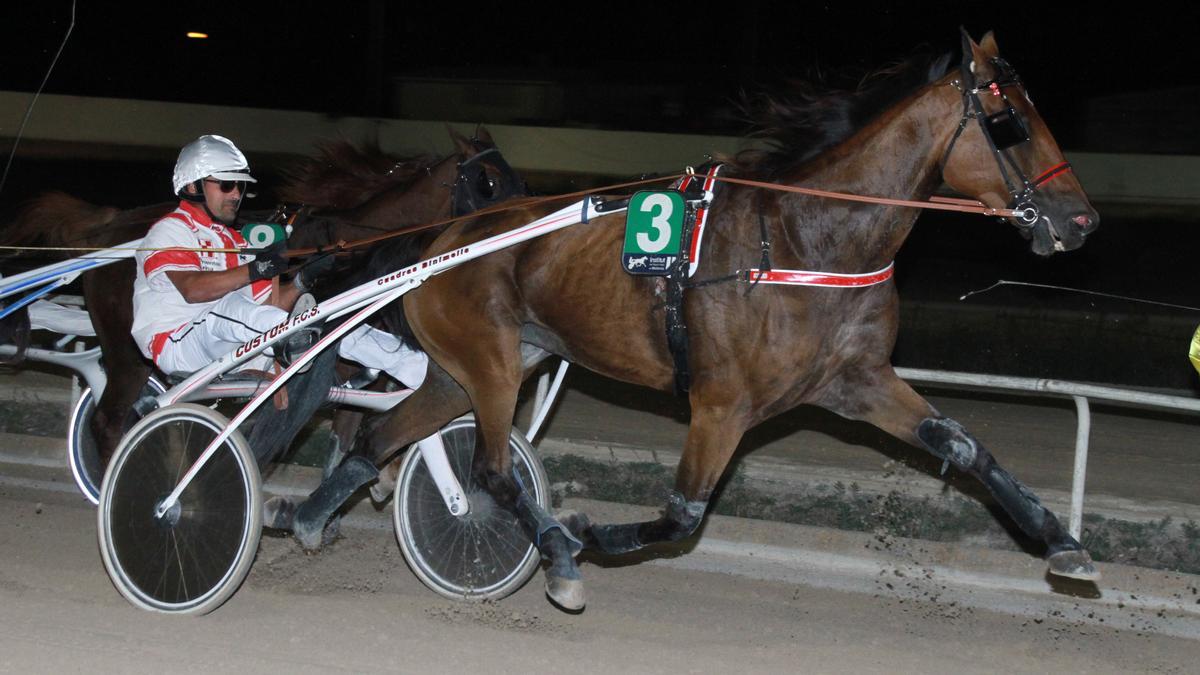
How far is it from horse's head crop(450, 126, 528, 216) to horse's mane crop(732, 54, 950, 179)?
1.53 metres

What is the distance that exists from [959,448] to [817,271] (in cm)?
68

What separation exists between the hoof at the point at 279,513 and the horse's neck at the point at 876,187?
2109mm

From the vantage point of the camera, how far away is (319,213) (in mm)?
5477

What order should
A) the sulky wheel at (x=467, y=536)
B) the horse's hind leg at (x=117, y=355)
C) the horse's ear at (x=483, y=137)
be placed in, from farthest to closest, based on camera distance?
the horse's ear at (x=483, y=137)
the horse's hind leg at (x=117, y=355)
the sulky wheel at (x=467, y=536)

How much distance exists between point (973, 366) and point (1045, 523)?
5966mm

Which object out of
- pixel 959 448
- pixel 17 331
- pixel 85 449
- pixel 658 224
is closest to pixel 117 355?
pixel 85 449

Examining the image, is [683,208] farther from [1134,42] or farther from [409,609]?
[1134,42]

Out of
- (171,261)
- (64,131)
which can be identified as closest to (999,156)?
(171,261)

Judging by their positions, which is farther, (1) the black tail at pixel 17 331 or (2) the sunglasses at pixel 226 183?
(1) the black tail at pixel 17 331

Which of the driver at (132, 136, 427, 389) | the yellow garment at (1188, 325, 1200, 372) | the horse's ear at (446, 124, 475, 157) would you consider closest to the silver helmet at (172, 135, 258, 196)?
the driver at (132, 136, 427, 389)

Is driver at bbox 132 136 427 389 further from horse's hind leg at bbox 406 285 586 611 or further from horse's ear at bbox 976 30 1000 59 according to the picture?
horse's ear at bbox 976 30 1000 59

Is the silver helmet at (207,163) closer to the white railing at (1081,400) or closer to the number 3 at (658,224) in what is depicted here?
the number 3 at (658,224)

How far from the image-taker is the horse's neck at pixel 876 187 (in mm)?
3441

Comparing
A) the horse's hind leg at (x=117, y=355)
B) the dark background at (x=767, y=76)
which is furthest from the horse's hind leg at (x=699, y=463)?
the dark background at (x=767, y=76)
